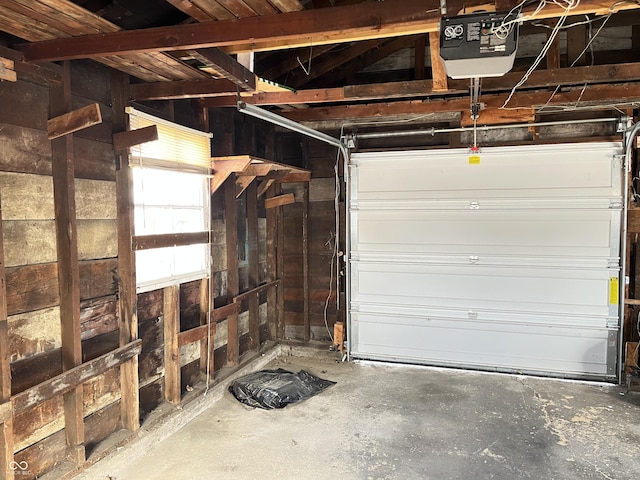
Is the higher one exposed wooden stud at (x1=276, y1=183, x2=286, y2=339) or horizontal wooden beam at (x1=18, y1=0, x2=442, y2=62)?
horizontal wooden beam at (x1=18, y1=0, x2=442, y2=62)

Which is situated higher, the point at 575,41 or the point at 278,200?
the point at 575,41

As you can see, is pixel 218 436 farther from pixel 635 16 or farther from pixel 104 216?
pixel 635 16

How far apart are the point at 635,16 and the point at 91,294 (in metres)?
4.70

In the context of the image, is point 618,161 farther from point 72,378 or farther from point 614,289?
point 72,378

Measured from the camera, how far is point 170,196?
3229mm

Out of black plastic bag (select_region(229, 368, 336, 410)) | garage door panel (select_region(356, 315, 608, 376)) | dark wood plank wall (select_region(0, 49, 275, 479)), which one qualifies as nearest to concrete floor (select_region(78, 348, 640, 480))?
black plastic bag (select_region(229, 368, 336, 410))

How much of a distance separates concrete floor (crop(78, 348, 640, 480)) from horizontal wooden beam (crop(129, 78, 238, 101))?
221 centimetres

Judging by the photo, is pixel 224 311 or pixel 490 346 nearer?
pixel 224 311

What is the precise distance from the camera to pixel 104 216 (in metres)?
2.71

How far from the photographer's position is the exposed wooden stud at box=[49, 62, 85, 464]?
2389 mm

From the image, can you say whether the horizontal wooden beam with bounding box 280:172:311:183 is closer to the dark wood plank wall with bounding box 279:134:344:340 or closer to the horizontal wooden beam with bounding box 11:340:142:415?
the dark wood plank wall with bounding box 279:134:344:340

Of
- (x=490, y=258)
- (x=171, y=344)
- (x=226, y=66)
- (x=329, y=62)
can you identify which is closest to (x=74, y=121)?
(x=226, y=66)

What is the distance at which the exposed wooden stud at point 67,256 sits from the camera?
239cm

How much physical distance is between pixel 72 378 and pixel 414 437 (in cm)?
220
